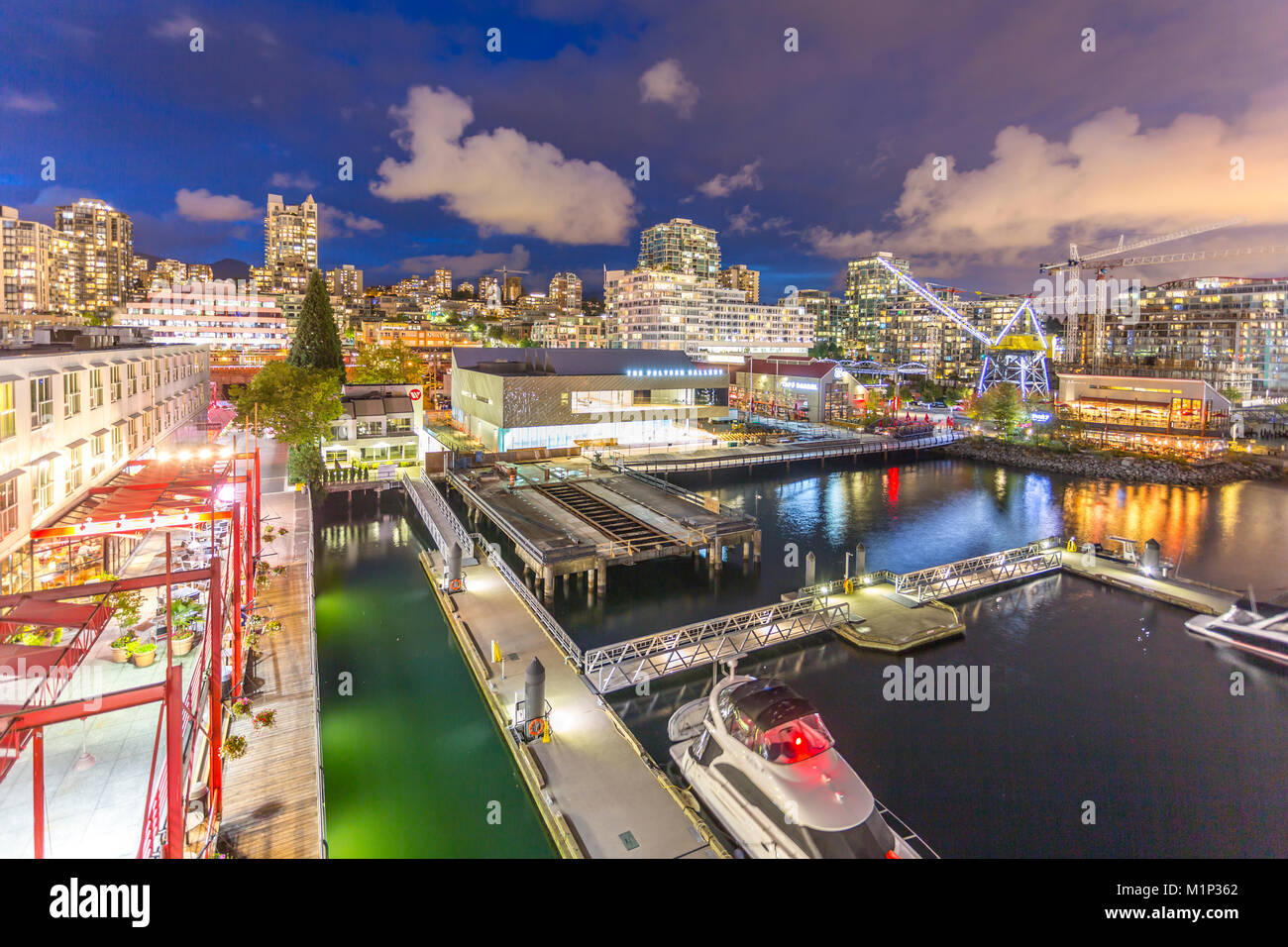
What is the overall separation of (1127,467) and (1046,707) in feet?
121

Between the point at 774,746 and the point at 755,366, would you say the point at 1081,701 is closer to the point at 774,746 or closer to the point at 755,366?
the point at 774,746

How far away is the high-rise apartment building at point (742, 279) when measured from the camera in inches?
7156

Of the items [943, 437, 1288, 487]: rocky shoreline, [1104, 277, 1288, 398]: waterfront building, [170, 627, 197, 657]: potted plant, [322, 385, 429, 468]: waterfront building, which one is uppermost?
[1104, 277, 1288, 398]: waterfront building

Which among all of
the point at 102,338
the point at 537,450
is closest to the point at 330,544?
the point at 102,338

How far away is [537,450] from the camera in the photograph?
40.2 meters

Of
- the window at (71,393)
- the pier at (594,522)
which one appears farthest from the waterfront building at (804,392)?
the window at (71,393)

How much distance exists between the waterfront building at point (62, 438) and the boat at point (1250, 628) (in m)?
27.9

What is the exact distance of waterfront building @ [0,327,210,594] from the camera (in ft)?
37.1

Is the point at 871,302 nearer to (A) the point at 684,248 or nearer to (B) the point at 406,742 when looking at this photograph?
(A) the point at 684,248

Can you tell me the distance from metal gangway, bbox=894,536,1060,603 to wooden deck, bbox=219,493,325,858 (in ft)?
55.2

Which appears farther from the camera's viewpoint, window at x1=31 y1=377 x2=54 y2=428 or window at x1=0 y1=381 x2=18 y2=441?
window at x1=31 y1=377 x2=54 y2=428

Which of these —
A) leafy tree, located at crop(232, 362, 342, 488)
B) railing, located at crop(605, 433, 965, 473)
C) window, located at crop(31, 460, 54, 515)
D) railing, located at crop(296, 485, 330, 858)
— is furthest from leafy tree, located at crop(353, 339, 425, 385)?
window, located at crop(31, 460, 54, 515)

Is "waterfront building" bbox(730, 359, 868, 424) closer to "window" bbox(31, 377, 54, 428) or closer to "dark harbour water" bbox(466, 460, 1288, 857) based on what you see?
"dark harbour water" bbox(466, 460, 1288, 857)

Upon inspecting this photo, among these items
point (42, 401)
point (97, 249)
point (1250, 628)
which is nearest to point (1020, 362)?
point (1250, 628)
